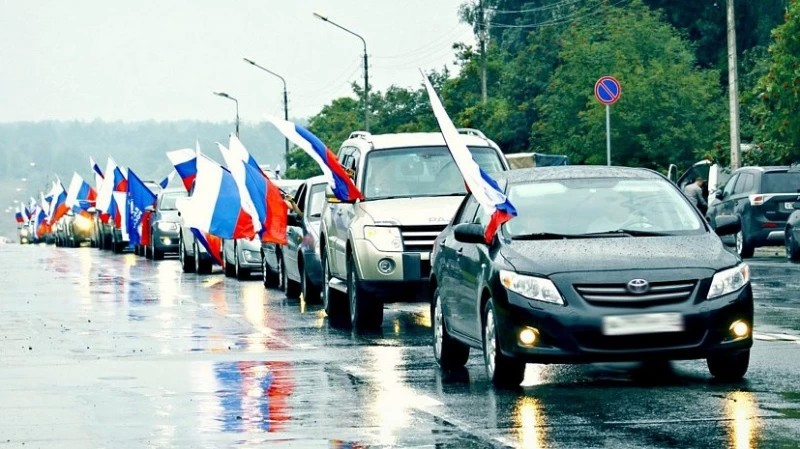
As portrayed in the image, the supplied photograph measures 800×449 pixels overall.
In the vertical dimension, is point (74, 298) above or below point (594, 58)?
below

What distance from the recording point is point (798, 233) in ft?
104

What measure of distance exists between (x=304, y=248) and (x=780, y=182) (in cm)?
1295

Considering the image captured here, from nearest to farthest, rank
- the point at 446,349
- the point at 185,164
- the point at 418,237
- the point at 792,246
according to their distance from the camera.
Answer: the point at 446,349
the point at 418,237
the point at 792,246
the point at 185,164

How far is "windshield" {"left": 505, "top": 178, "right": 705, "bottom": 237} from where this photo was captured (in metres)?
13.5

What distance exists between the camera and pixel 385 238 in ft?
62.7

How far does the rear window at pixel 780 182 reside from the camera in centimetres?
3434

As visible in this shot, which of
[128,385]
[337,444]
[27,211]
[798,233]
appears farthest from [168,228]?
[27,211]

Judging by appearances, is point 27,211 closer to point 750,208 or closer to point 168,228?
point 168,228

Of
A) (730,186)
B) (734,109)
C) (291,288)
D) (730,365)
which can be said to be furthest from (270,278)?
(734,109)

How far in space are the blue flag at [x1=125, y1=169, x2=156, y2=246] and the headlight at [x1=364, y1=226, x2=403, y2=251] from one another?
3334cm

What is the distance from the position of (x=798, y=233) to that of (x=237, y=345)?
16126mm

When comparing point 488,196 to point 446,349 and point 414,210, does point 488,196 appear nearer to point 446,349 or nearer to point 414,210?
point 446,349

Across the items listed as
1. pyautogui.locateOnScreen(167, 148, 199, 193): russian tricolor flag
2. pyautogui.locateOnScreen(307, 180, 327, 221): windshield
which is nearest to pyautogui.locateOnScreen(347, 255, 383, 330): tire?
pyautogui.locateOnScreen(307, 180, 327, 221): windshield

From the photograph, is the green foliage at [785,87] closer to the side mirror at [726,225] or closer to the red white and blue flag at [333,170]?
the red white and blue flag at [333,170]
